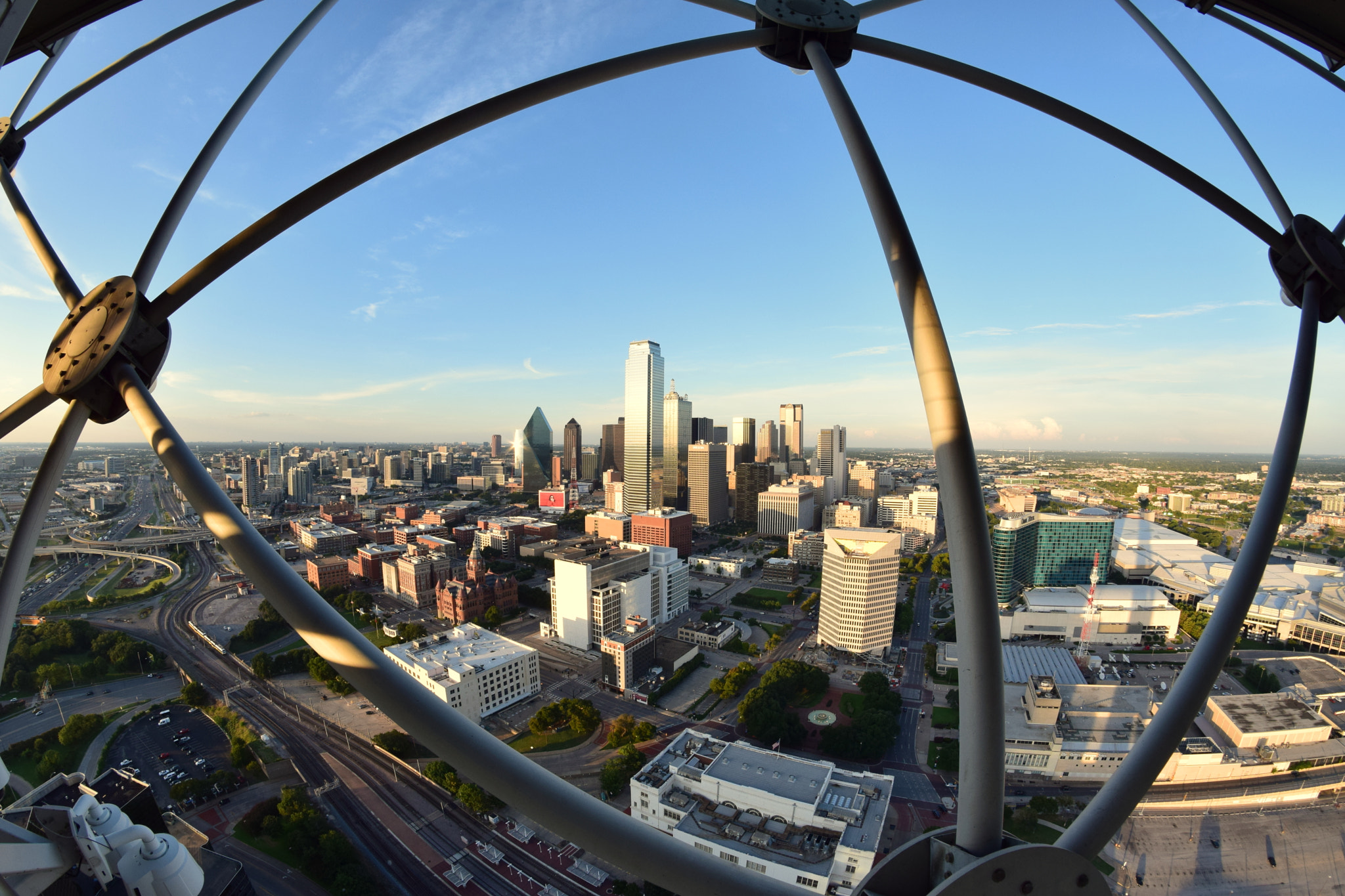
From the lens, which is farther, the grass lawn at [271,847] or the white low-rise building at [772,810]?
the grass lawn at [271,847]

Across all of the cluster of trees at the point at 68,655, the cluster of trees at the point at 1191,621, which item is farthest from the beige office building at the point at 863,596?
the cluster of trees at the point at 68,655

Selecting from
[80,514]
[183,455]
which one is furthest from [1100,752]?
[80,514]

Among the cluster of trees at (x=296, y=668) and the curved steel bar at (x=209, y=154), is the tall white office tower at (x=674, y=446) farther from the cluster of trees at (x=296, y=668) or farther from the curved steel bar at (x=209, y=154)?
the curved steel bar at (x=209, y=154)

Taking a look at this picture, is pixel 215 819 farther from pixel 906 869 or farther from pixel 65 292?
pixel 906 869

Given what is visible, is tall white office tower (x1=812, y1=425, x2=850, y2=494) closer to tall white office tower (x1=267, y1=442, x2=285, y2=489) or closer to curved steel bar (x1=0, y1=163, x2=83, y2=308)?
tall white office tower (x1=267, y1=442, x2=285, y2=489)

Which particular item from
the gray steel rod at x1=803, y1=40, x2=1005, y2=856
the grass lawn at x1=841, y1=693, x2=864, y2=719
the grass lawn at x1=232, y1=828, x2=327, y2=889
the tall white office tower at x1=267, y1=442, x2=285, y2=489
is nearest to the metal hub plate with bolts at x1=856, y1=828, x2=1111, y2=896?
the gray steel rod at x1=803, y1=40, x2=1005, y2=856

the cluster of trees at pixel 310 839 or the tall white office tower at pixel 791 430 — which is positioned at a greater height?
the tall white office tower at pixel 791 430

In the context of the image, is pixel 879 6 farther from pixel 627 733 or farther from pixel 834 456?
pixel 834 456
